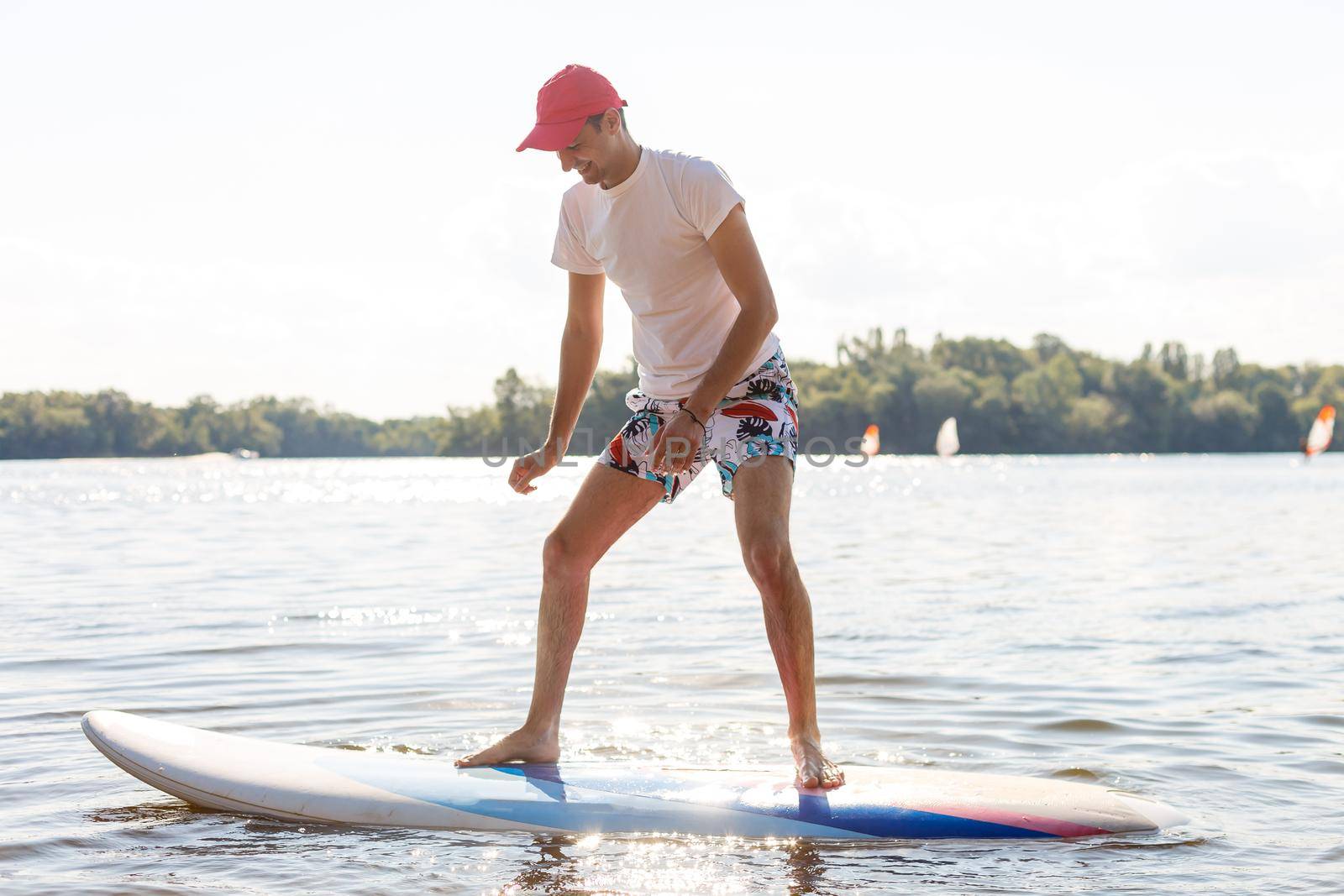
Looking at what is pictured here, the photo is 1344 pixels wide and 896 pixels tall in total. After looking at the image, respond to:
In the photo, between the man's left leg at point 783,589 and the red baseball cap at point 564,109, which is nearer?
the red baseball cap at point 564,109

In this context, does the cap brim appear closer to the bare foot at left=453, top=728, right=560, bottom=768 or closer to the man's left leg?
the man's left leg

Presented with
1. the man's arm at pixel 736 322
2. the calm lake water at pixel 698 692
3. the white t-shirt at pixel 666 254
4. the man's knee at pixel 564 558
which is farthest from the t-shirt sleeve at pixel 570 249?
the calm lake water at pixel 698 692

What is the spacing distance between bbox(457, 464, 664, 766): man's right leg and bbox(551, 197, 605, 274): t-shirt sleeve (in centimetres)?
71

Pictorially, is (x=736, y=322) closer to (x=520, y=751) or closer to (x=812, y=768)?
(x=812, y=768)

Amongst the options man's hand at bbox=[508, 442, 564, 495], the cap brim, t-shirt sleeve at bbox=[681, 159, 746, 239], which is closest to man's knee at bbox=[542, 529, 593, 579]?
man's hand at bbox=[508, 442, 564, 495]

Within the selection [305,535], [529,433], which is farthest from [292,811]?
[529,433]

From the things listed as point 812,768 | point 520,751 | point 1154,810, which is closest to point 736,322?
point 812,768

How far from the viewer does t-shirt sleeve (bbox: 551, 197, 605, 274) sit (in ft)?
15.2

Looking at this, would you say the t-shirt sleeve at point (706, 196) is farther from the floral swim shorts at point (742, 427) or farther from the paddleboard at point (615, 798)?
the paddleboard at point (615, 798)

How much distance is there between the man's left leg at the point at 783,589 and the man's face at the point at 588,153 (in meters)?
1.08

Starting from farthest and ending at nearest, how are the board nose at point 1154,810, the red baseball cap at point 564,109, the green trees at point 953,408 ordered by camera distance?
the green trees at point 953,408
the board nose at point 1154,810
the red baseball cap at point 564,109

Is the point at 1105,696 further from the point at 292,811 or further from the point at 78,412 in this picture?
the point at 78,412

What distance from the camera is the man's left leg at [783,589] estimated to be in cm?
429

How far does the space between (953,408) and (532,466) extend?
11896cm
